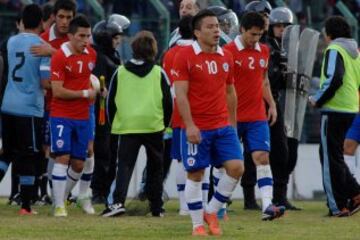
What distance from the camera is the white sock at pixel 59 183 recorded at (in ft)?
52.1

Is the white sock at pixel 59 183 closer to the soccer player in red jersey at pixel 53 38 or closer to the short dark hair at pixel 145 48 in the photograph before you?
the soccer player in red jersey at pixel 53 38

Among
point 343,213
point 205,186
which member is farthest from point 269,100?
point 343,213

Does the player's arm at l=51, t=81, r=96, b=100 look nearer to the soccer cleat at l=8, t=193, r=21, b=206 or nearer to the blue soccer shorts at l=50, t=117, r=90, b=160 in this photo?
the blue soccer shorts at l=50, t=117, r=90, b=160

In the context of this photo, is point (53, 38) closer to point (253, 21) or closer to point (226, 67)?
point (253, 21)

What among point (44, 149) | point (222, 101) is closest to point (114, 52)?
point (44, 149)

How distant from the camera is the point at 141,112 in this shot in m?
15.8

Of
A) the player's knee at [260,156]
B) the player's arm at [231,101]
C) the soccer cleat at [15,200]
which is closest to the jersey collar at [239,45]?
the player's knee at [260,156]

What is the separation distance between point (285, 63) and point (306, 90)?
0.57 m

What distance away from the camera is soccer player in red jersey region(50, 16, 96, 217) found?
617 inches

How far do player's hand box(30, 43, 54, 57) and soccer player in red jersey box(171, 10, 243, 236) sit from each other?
2.66m

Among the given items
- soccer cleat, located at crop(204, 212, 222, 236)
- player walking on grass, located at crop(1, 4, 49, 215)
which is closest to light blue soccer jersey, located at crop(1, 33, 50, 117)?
player walking on grass, located at crop(1, 4, 49, 215)

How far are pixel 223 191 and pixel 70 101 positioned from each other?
9.02 ft

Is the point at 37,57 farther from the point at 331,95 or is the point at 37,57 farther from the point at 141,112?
the point at 331,95

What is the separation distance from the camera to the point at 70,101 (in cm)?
1584
